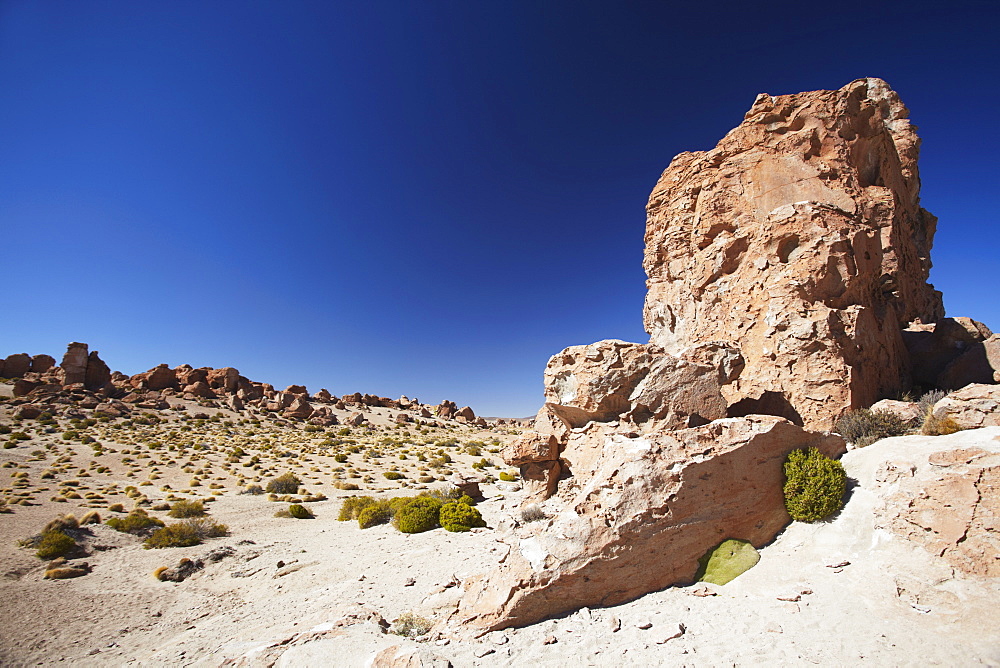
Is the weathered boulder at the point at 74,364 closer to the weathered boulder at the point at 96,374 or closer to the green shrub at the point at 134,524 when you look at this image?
the weathered boulder at the point at 96,374

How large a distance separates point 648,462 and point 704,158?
1582cm

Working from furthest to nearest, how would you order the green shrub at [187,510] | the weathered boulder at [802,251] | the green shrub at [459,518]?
the green shrub at [187,510]
the green shrub at [459,518]
the weathered boulder at [802,251]

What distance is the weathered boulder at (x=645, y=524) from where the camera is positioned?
719 centimetres

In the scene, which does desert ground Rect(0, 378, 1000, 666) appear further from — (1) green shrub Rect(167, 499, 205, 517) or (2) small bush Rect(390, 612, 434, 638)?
(1) green shrub Rect(167, 499, 205, 517)

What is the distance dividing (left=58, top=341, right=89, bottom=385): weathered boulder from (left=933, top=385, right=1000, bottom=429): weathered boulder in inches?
2933

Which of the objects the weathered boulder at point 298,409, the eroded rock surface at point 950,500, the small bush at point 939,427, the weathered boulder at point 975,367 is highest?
the weathered boulder at point 298,409

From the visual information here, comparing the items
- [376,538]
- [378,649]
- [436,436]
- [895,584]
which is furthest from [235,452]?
[895,584]

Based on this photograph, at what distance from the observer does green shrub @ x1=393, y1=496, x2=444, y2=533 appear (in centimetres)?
1474

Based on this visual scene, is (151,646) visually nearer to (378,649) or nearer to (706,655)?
(378,649)

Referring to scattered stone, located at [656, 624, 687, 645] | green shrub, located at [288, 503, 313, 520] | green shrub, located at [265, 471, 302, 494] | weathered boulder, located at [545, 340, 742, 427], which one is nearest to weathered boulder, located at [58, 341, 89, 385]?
green shrub, located at [265, 471, 302, 494]

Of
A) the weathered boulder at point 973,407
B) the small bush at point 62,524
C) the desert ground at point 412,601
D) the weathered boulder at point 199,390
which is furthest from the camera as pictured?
the weathered boulder at point 199,390

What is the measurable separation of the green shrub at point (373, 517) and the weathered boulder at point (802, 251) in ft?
48.0

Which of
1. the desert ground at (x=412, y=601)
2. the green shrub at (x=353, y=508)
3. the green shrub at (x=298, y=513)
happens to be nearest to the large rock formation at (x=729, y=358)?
the desert ground at (x=412, y=601)

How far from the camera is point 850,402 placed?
10828 mm
